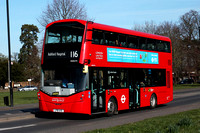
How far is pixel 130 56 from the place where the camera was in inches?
741

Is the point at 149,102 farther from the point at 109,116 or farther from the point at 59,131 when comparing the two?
the point at 59,131

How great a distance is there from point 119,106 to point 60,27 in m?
5.03

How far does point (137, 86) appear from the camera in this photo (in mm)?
19688

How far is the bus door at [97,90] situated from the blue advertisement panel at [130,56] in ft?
3.97

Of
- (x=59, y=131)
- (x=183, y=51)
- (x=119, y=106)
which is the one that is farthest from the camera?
(x=183, y=51)

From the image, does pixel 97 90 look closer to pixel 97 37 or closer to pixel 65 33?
pixel 97 37

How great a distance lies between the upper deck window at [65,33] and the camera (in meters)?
15.7

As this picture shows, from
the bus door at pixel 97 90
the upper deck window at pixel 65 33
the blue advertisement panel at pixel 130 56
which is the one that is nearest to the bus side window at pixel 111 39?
the blue advertisement panel at pixel 130 56

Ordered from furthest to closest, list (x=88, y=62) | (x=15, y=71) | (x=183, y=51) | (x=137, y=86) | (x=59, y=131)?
(x=15, y=71) → (x=183, y=51) → (x=137, y=86) → (x=88, y=62) → (x=59, y=131)

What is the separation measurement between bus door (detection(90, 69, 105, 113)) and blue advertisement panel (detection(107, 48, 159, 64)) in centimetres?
121

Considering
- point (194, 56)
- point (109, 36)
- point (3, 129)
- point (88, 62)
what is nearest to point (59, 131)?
point (3, 129)

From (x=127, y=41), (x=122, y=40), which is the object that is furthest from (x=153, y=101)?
(x=122, y=40)

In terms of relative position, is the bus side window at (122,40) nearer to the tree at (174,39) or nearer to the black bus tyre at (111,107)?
the black bus tyre at (111,107)

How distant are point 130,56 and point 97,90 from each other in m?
3.63
